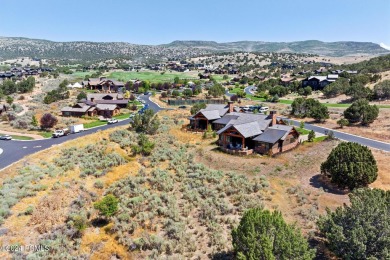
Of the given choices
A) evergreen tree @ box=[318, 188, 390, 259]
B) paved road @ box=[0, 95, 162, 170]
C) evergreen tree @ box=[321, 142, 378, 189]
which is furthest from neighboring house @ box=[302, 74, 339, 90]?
evergreen tree @ box=[318, 188, 390, 259]

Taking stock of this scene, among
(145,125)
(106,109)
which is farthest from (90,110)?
(145,125)

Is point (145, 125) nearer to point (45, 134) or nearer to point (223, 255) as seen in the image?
point (45, 134)

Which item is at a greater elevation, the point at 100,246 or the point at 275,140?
the point at 275,140

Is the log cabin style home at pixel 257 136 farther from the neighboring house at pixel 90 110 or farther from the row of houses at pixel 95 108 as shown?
the row of houses at pixel 95 108

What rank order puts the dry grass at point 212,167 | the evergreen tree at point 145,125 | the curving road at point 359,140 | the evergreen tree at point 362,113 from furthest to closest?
the evergreen tree at point 362,113 < the evergreen tree at point 145,125 < the curving road at point 359,140 < the dry grass at point 212,167

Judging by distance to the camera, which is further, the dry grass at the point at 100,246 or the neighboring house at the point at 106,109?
the neighboring house at the point at 106,109

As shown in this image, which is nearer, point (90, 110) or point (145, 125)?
point (145, 125)

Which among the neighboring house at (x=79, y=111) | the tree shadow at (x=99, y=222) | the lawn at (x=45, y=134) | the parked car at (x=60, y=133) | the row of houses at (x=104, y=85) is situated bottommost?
the tree shadow at (x=99, y=222)

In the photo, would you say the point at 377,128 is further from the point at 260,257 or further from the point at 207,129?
the point at 260,257

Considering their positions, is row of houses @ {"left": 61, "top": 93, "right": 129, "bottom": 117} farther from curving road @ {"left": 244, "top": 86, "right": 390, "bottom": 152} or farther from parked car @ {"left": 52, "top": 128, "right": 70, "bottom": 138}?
curving road @ {"left": 244, "top": 86, "right": 390, "bottom": 152}

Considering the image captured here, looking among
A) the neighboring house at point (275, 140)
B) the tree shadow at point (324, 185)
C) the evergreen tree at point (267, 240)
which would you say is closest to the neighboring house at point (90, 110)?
the neighboring house at point (275, 140)
